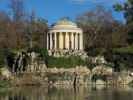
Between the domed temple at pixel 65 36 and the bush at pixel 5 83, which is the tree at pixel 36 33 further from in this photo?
the bush at pixel 5 83

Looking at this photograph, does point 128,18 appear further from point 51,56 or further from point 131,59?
point 51,56

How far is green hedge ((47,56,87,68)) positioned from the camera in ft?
252

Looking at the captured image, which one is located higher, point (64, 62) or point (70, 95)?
point (64, 62)

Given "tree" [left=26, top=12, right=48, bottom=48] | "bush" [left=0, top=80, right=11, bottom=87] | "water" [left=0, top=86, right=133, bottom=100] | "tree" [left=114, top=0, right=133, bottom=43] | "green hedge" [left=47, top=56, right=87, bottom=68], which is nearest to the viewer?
"water" [left=0, top=86, right=133, bottom=100]

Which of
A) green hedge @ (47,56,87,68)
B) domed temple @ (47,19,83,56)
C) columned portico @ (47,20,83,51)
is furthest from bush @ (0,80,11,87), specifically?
columned portico @ (47,20,83,51)

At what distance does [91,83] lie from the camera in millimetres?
73625

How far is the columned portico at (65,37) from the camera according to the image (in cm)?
8781

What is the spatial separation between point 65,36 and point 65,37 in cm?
18

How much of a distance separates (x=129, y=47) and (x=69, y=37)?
12296 mm

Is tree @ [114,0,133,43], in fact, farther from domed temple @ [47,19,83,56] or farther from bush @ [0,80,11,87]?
bush @ [0,80,11,87]

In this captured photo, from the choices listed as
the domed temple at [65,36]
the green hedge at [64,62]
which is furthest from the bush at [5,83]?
the domed temple at [65,36]

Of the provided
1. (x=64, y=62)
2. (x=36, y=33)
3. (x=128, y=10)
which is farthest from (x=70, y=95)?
(x=36, y=33)

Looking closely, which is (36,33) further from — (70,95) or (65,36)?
(70,95)

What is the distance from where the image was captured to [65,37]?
90062mm
